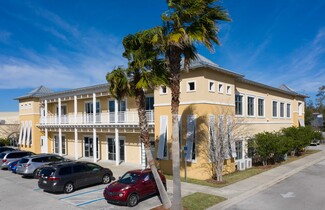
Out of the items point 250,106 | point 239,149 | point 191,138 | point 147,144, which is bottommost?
point 239,149

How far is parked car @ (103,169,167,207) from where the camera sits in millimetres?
13711

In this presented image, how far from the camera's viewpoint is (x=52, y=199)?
15.7m

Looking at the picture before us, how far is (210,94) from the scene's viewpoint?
2038cm

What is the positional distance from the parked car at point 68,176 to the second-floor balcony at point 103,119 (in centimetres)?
722

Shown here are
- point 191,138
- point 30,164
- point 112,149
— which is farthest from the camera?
point 112,149

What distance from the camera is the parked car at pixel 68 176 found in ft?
53.9

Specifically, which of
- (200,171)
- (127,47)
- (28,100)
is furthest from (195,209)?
(28,100)

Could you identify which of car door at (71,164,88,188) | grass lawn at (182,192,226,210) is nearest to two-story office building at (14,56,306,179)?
grass lawn at (182,192,226,210)

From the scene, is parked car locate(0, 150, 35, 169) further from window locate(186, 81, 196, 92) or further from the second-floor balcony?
window locate(186, 81, 196, 92)

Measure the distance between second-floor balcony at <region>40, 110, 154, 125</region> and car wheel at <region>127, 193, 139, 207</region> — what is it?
33.4ft

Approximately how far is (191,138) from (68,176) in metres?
8.37

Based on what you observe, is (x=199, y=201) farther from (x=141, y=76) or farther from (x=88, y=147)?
(x=88, y=147)

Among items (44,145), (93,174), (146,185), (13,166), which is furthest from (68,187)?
(44,145)

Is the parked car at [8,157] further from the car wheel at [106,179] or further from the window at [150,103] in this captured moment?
the window at [150,103]
